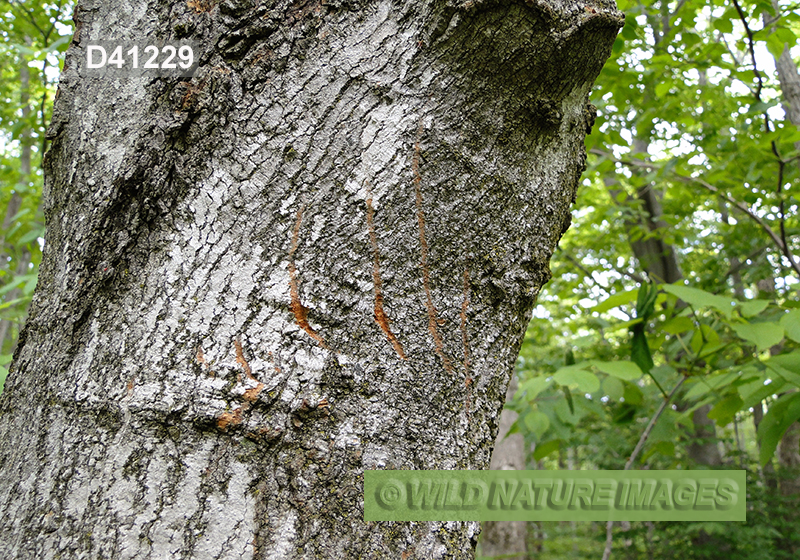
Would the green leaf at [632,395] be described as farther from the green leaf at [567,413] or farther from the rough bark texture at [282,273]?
the rough bark texture at [282,273]

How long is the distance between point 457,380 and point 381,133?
401 mm

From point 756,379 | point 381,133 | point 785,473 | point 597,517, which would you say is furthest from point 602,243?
point 381,133

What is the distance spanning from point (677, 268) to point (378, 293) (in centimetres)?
639

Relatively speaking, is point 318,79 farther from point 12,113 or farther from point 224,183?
point 12,113

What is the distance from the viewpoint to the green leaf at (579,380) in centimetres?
178

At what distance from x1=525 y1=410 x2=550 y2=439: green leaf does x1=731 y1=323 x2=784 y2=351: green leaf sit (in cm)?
79

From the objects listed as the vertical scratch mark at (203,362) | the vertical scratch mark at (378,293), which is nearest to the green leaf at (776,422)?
the vertical scratch mark at (378,293)

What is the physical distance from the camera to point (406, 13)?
30.5 inches

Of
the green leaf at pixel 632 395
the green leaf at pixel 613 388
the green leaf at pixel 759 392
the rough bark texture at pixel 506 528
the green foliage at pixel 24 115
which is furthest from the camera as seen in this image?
the rough bark texture at pixel 506 528

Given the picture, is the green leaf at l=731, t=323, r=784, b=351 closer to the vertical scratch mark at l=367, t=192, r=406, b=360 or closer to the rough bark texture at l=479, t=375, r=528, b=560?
the vertical scratch mark at l=367, t=192, r=406, b=360

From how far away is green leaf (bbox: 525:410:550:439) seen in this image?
2.05 meters

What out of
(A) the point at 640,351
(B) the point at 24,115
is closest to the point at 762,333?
(A) the point at 640,351

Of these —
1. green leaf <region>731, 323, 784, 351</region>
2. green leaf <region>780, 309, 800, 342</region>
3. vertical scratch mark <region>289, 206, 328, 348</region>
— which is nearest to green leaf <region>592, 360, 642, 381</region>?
green leaf <region>731, 323, 784, 351</region>

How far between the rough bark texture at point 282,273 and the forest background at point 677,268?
74 cm
